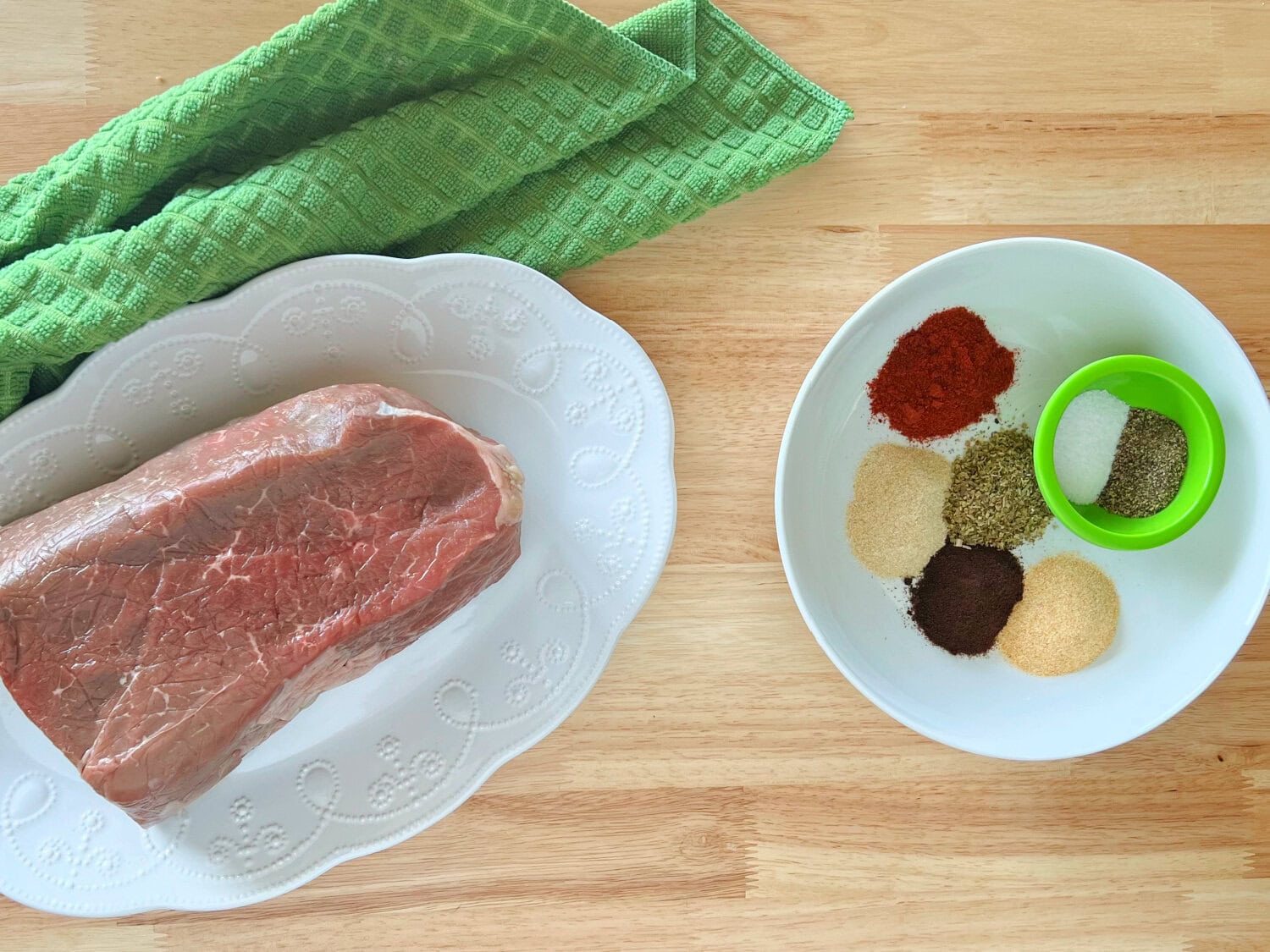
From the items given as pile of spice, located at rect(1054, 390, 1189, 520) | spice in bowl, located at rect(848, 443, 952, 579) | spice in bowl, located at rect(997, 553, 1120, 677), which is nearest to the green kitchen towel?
spice in bowl, located at rect(848, 443, 952, 579)

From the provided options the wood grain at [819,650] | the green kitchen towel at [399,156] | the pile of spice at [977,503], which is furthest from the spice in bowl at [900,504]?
the green kitchen towel at [399,156]

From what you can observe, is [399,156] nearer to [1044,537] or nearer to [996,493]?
[996,493]

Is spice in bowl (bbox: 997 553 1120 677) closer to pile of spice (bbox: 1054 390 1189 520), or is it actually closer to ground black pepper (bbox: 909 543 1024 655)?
ground black pepper (bbox: 909 543 1024 655)

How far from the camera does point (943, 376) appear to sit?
4.91 ft

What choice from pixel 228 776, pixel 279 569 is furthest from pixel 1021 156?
pixel 228 776

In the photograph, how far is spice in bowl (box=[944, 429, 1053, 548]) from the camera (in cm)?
151

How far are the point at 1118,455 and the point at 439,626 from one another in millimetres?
1101

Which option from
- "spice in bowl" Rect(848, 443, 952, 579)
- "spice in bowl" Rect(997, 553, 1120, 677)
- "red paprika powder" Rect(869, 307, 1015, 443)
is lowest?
"spice in bowl" Rect(997, 553, 1120, 677)

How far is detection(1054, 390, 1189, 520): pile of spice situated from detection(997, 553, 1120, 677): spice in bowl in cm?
13

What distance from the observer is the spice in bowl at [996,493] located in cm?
151

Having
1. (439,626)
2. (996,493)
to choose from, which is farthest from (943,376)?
(439,626)

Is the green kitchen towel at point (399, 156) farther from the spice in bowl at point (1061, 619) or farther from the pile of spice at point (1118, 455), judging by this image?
the spice in bowl at point (1061, 619)

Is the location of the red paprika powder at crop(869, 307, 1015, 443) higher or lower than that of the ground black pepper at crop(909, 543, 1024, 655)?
higher

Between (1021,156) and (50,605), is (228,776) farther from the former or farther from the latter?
(1021,156)
